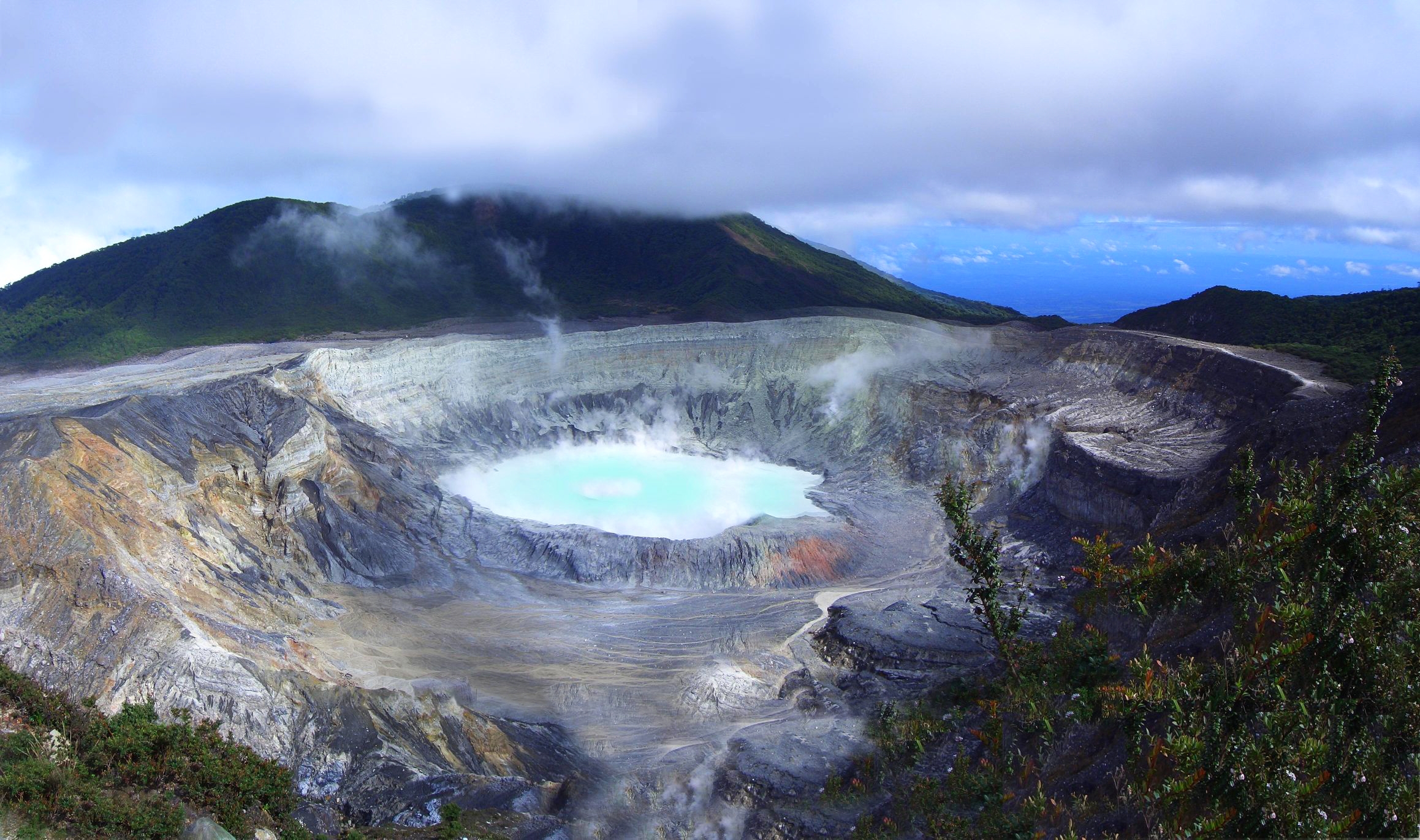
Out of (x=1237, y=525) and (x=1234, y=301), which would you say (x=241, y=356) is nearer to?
(x=1237, y=525)

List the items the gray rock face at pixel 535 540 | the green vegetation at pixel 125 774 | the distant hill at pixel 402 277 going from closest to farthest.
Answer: the green vegetation at pixel 125 774
the gray rock face at pixel 535 540
the distant hill at pixel 402 277

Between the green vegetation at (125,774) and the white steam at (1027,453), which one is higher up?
the white steam at (1027,453)

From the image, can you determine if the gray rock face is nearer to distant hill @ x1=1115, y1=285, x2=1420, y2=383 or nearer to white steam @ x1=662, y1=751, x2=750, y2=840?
white steam @ x1=662, y1=751, x2=750, y2=840

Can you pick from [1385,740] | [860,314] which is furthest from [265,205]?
[1385,740]

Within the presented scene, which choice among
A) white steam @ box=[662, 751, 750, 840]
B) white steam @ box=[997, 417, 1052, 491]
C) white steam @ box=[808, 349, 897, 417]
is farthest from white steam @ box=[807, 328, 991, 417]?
white steam @ box=[662, 751, 750, 840]

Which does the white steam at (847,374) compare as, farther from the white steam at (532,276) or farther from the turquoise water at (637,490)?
the white steam at (532,276)

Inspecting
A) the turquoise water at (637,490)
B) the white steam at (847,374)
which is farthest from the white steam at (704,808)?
the white steam at (847,374)
